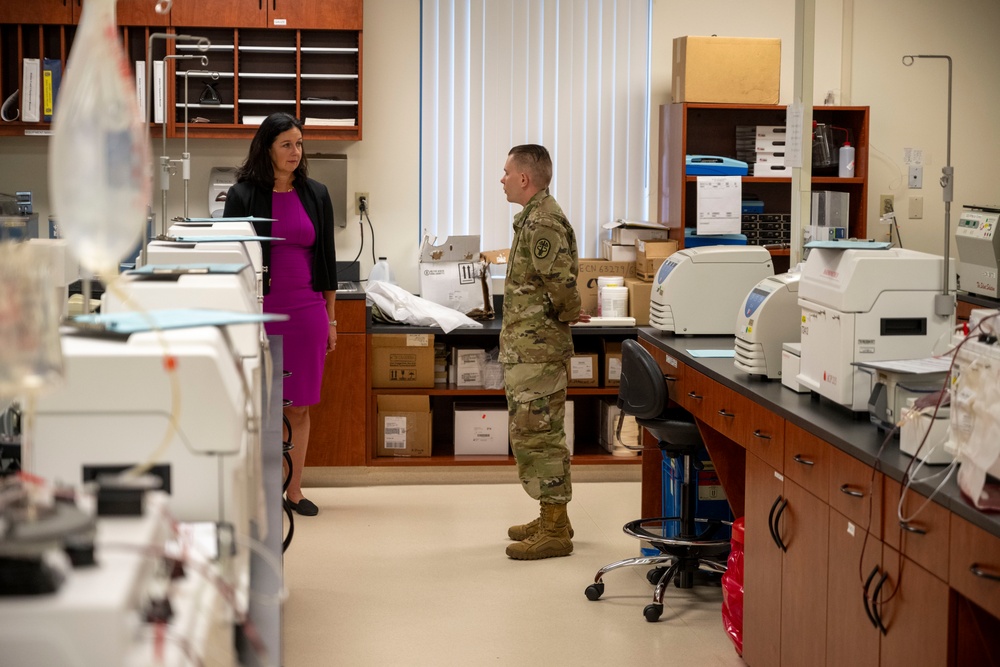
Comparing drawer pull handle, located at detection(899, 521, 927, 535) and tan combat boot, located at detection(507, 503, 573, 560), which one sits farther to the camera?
tan combat boot, located at detection(507, 503, 573, 560)

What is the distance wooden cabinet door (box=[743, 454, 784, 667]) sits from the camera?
300cm

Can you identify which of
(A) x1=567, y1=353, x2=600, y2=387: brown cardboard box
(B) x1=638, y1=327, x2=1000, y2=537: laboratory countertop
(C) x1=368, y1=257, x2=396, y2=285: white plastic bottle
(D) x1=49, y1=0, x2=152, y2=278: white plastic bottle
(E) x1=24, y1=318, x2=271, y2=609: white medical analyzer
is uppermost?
(D) x1=49, y1=0, x2=152, y2=278: white plastic bottle

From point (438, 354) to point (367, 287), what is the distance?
493 mm

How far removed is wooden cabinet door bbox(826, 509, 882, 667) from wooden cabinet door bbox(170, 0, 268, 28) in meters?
3.83

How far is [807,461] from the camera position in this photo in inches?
107

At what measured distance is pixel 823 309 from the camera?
284cm

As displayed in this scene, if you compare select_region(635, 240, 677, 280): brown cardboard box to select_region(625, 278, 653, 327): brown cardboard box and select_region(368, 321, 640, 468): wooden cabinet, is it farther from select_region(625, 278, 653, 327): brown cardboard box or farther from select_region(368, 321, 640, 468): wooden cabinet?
select_region(368, 321, 640, 468): wooden cabinet

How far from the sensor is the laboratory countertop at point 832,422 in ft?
6.77

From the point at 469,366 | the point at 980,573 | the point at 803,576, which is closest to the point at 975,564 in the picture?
the point at 980,573

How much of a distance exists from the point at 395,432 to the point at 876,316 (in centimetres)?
303

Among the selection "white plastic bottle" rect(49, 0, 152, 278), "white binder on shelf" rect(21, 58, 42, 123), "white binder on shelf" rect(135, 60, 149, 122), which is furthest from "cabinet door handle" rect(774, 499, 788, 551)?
"white binder on shelf" rect(21, 58, 42, 123)

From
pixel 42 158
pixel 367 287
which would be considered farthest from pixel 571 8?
pixel 42 158

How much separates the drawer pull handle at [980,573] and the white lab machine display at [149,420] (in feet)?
4.00

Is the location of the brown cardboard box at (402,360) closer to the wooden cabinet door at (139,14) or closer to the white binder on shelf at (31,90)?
the wooden cabinet door at (139,14)
